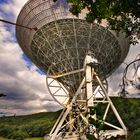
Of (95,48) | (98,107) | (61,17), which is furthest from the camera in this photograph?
(95,48)

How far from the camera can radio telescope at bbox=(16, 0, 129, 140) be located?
36.5 m

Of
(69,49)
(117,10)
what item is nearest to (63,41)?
(69,49)

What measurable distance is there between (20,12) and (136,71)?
24.4 metres

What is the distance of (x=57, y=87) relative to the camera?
38.3 m

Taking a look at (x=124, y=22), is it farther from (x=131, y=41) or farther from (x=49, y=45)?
(x=49, y=45)

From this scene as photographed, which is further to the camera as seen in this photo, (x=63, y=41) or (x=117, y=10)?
(x=63, y=41)

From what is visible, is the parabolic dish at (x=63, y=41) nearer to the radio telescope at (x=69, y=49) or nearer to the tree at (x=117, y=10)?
the radio telescope at (x=69, y=49)

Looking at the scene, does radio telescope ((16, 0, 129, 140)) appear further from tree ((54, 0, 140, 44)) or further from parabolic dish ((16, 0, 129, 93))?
tree ((54, 0, 140, 44))

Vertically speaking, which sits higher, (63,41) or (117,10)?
(63,41)

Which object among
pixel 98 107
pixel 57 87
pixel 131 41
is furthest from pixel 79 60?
pixel 98 107

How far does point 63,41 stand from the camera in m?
37.7

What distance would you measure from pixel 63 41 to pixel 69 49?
44.8 inches

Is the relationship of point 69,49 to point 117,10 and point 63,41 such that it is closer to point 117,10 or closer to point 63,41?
point 63,41

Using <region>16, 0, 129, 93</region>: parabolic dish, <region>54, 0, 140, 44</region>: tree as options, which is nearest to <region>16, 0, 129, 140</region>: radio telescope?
<region>16, 0, 129, 93</region>: parabolic dish
